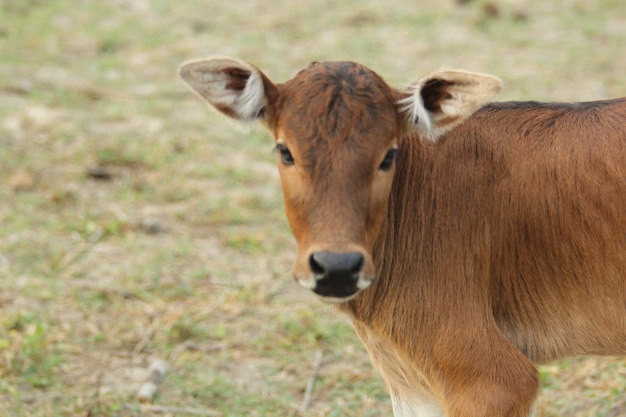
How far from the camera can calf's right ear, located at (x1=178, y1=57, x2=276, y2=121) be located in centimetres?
485

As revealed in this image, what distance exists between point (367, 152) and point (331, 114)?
26 centimetres

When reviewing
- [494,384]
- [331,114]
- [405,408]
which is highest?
[331,114]

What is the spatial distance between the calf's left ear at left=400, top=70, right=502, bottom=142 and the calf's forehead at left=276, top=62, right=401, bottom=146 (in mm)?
109

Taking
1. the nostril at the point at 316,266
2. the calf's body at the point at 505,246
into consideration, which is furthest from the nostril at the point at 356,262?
the calf's body at the point at 505,246

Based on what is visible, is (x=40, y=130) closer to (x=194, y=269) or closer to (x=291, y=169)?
(x=194, y=269)

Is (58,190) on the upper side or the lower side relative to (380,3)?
lower

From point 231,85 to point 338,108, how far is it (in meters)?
0.65

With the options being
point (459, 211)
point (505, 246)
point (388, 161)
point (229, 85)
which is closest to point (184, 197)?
point (229, 85)

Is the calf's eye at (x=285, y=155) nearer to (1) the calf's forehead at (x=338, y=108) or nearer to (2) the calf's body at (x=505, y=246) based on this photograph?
(1) the calf's forehead at (x=338, y=108)

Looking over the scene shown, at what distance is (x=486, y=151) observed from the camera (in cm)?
523

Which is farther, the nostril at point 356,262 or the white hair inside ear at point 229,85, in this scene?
the white hair inside ear at point 229,85

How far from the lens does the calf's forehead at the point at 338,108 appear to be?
4.65 metres

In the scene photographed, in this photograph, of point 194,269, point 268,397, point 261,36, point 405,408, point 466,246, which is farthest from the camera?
point 261,36

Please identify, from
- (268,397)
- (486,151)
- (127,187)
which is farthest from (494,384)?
(127,187)
